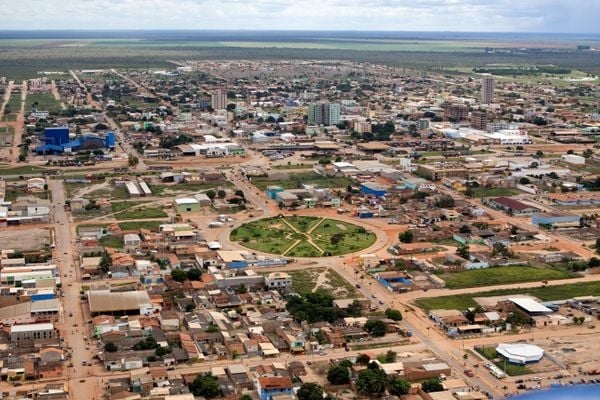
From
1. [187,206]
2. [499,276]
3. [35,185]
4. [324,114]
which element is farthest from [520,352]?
[324,114]

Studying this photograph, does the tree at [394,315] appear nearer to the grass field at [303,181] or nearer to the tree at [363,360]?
the tree at [363,360]

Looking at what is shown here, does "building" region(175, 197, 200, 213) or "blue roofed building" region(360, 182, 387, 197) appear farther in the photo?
"blue roofed building" region(360, 182, 387, 197)

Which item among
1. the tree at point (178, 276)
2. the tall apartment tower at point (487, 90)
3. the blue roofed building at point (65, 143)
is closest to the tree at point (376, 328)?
the tree at point (178, 276)

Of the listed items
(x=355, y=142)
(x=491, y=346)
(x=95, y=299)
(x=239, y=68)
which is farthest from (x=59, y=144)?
(x=239, y=68)

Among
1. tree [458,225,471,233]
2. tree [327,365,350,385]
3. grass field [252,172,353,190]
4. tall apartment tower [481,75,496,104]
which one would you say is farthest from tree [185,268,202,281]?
tall apartment tower [481,75,496,104]

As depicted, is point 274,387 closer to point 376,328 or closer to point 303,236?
point 376,328

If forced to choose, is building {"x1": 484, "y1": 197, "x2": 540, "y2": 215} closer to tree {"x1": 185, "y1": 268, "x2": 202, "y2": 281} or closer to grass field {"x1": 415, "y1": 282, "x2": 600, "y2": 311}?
grass field {"x1": 415, "y1": 282, "x2": 600, "y2": 311}

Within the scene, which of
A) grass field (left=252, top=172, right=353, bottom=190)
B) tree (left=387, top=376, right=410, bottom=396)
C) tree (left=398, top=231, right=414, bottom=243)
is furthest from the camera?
grass field (left=252, top=172, right=353, bottom=190)

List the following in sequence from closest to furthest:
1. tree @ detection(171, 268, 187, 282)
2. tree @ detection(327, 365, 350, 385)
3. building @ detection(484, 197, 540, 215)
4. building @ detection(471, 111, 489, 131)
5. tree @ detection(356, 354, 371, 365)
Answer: tree @ detection(327, 365, 350, 385) < tree @ detection(356, 354, 371, 365) < tree @ detection(171, 268, 187, 282) < building @ detection(484, 197, 540, 215) < building @ detection(471, 111, 489, 131)
